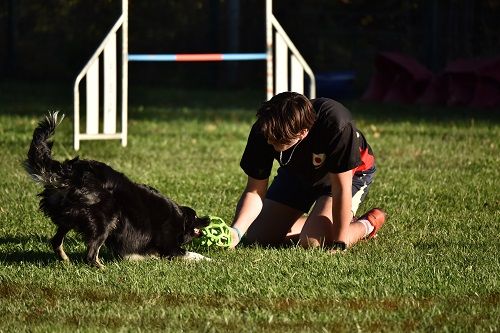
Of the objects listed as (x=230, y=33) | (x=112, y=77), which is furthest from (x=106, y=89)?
(x=230, y=33)

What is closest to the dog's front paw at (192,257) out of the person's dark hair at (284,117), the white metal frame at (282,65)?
the person's dark hair at (284,117)

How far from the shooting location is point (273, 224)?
256 inches

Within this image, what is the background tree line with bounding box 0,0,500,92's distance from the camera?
20.9 metres

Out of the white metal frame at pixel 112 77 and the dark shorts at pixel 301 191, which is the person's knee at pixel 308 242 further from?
the white metal frame at pixel 112 77

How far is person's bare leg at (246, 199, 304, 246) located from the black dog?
745 millimetres

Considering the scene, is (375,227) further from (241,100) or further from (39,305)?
(241,100)

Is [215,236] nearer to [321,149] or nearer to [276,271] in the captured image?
[276,271]

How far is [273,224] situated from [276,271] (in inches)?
43.4

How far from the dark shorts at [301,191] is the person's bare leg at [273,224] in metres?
0.04

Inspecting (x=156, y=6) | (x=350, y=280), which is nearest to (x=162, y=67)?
(x=156, y=6)

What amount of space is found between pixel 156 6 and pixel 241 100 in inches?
211

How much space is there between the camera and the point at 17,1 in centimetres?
2220

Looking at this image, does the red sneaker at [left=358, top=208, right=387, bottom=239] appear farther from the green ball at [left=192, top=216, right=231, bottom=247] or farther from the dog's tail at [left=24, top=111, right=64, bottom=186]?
the dog's tail at [left=24, top=111, right=64, bottom=186]

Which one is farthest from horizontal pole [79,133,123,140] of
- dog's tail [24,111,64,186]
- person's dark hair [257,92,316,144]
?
person's dark hair [257,92,316,144]
